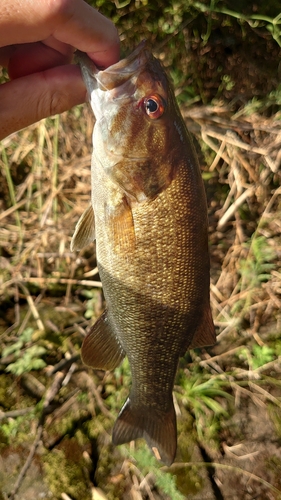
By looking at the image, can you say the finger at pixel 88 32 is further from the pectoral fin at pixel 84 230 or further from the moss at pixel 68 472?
the moss at pixel 68 472

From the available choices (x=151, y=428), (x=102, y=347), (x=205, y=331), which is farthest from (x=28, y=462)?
(x=205, y=331)

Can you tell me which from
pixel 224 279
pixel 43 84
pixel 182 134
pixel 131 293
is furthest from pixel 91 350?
pixel 224 279

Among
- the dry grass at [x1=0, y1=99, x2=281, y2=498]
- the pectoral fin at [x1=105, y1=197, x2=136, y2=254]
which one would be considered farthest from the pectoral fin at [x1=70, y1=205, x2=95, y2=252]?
the dry grass at [x1=0, y1=99, x2=281, y2=498]

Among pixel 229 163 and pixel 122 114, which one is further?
pixel 229 163

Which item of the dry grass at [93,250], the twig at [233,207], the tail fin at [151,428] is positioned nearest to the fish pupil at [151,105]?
the tail fin at [151,428]

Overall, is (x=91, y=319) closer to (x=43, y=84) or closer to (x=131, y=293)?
(x=131, y=293)

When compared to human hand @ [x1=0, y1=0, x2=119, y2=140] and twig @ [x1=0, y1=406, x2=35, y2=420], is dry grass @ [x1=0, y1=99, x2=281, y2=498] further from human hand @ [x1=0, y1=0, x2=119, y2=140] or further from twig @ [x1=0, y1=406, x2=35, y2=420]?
human hand @ [x1=0, y1=0, x2=119, y2=140]
